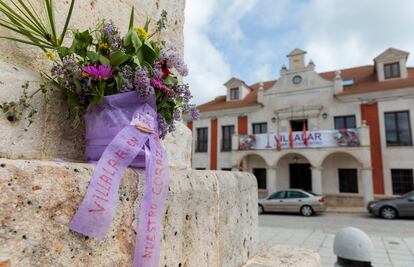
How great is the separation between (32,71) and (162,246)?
39.2 inches

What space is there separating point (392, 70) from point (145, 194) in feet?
69.8

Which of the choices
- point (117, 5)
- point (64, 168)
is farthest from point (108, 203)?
point (117, 5)

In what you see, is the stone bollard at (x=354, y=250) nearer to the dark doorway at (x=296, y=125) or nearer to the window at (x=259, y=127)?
the dark doorway at (x=296, y=125)

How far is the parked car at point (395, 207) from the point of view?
1302cm

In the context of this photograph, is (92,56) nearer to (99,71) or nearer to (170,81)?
(99,71)

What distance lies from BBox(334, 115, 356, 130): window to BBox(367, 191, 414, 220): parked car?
18.7 feet

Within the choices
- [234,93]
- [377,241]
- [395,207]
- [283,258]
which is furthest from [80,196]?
[234,93]

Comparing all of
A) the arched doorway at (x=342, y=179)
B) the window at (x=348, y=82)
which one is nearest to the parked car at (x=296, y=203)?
the arched doorway at (x=342, y=179)

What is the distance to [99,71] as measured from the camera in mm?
1129

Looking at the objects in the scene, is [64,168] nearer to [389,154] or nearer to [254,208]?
[254,208]

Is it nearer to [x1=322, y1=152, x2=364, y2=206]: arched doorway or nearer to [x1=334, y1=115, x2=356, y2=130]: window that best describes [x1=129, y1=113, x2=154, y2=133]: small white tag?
[x1=322, y1=152, x2=364, y2=206]: arched doorway

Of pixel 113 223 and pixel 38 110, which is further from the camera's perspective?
pixel 38 110

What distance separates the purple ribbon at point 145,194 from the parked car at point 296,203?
15.0 m

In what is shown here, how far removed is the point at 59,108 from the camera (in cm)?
129
